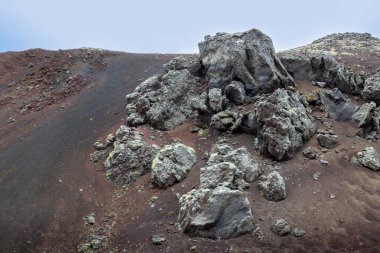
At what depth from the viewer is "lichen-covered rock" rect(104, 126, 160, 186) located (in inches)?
805

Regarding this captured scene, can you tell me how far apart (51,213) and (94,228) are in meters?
2.32

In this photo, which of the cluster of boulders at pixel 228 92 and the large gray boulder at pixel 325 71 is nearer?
the cluster of boulders at pixel 228 92

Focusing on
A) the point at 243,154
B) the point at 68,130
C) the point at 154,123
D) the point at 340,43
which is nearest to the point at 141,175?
the point at 154,123

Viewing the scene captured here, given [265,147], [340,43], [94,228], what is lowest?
[94,228]

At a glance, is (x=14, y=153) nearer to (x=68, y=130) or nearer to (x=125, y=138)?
(x=68, y=130)

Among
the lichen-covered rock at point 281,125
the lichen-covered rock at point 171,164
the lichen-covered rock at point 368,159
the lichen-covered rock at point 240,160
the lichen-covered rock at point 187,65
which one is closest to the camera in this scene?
the lichen-covered rock at point 240,160

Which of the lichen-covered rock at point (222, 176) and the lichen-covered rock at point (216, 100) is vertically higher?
the lichen-covered rock at point (216, 100)

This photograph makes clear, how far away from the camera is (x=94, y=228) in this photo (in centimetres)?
1789

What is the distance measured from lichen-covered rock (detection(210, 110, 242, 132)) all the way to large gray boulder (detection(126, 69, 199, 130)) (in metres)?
2.46

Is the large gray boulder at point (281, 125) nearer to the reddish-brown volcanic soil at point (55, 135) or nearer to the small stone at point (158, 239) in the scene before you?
the small stone at point (158, 239)

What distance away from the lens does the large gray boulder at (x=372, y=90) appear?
23.5m

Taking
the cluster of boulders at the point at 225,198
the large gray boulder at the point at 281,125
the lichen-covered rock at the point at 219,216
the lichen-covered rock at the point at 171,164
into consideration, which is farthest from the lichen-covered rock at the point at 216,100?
the lichen-covered rock at the point at 219,216

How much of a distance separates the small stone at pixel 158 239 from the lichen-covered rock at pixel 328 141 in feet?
30.4

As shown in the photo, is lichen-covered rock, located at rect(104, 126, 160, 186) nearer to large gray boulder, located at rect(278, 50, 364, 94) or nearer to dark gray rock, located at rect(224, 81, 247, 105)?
dark gray rock, located at rect(224, 81, 247, 105)
